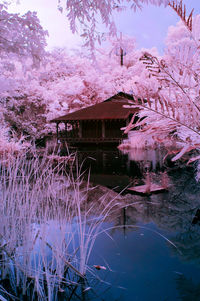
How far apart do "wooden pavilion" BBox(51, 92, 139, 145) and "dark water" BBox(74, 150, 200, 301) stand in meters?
14.0

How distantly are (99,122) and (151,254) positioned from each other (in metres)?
18.2

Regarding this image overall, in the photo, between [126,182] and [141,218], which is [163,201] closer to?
[141,218]

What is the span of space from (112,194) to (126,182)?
1.28 meters

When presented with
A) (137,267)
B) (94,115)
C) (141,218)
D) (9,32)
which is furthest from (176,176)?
(94,115)

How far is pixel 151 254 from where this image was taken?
2863 mm

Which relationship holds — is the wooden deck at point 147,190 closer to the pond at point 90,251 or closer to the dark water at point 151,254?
the dark water at point 151,254

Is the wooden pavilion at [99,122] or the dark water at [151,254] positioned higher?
the wooden pavilion at [99,122]

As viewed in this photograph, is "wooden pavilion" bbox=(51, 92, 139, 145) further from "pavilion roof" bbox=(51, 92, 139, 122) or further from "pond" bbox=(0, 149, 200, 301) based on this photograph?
"pond" bbox=(0, 149, 200, 301)

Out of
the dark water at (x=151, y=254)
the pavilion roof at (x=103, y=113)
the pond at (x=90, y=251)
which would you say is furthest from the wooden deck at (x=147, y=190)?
the pavilion roof at (x=103, y=113)

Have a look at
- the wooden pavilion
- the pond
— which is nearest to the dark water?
the pond

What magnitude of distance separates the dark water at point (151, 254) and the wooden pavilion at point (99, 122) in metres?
14.0

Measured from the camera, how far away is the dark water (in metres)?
2.27

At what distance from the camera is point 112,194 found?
18.0 feet

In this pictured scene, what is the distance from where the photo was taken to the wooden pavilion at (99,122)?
18.5 metres
